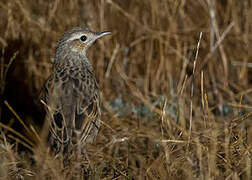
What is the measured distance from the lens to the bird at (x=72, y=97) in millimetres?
4089

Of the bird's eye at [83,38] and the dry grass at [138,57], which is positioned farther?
the dry grass at [138,57]

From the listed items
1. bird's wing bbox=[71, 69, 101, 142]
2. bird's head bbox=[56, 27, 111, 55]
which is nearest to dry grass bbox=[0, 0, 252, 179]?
bird's wing bbox=[71, 69, 101, 142]

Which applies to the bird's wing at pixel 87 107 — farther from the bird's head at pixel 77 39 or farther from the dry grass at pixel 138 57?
the dry grass at pixel 138 57

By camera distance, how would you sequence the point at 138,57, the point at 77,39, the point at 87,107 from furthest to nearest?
the point at 138,57 → the point at 77,39 → the point at 87,107

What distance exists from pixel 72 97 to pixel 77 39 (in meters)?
0.77

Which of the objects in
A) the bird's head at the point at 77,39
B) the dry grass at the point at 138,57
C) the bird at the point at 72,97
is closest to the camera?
the bird at the point at 72,97

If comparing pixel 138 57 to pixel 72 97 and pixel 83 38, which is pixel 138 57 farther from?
pixel 72 97

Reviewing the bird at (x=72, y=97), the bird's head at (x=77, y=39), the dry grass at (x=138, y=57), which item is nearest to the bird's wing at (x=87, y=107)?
the bird at (x=72, y=97)

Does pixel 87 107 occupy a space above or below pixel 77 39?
below

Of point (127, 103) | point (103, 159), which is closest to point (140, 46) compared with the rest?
point (127, 103)

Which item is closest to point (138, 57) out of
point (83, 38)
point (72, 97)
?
point (83, 38)

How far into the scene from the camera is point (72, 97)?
14.3ft

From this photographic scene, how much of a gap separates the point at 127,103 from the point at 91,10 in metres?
1.36

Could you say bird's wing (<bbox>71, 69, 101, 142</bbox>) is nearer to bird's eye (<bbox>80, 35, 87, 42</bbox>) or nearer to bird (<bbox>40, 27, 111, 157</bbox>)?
bird (<bbox>40, 27, 111, 157</bbox>)
